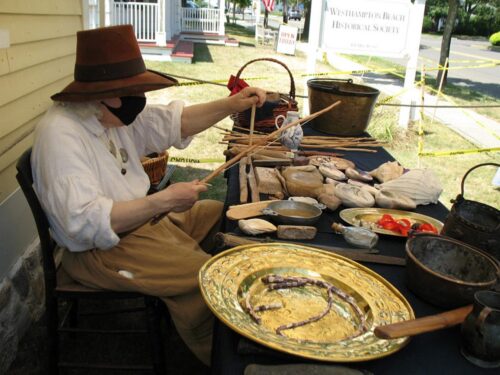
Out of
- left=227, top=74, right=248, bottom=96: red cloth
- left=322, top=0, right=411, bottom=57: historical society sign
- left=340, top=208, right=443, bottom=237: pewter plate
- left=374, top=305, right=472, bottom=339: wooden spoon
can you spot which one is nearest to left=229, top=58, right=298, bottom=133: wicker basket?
left=227, top=74, right=248, bottom=96: red cloth

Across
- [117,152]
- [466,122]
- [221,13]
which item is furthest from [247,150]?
[221,13]

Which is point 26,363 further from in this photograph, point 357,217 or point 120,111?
point 357,217

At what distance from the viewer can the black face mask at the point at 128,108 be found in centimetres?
179

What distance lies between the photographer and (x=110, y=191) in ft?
6.02

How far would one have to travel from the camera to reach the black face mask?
1789mm

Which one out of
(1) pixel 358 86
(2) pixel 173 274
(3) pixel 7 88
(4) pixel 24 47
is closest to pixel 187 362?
(2) pixel 173 274

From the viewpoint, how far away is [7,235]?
8.04 ft

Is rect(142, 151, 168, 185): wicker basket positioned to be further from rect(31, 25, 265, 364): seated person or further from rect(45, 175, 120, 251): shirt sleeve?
rect(45, 175, 120, 251): shirt sleeve

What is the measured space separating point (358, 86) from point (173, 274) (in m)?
2.38

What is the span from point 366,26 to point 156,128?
14.9 ft

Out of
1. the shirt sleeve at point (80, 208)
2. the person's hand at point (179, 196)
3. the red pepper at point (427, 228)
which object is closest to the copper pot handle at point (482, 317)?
the red pepper at point (427, 228)

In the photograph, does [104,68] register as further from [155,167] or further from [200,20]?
[200,20]

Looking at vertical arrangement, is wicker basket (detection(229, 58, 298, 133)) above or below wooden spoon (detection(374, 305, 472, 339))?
above

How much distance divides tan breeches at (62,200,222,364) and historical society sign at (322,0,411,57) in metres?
4.66
